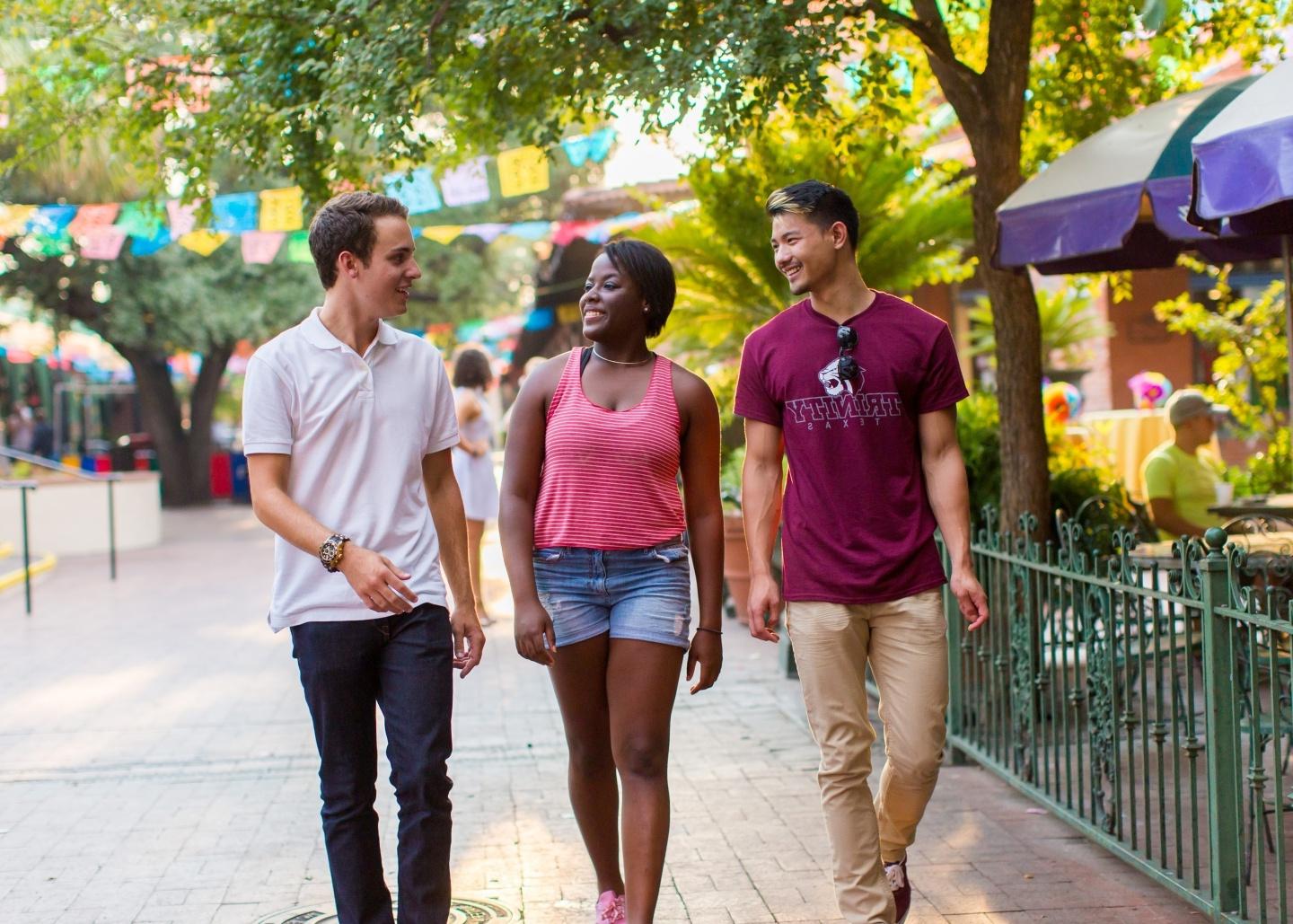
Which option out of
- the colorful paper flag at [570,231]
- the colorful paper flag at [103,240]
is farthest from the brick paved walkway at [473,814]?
the colorful paper flag at [570,231]

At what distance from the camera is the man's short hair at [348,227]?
355cm

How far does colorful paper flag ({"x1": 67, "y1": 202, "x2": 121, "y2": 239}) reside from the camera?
15.5 m

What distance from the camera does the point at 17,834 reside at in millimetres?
5629

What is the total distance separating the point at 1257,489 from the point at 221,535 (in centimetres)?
1516

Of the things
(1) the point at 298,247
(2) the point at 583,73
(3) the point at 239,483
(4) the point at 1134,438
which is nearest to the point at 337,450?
(2) the point at 583,73

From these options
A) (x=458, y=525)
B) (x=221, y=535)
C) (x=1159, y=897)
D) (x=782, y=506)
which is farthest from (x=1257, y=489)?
(x=221, y=535)

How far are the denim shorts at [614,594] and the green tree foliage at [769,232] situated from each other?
5740 mm

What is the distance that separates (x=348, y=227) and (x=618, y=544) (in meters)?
1.00

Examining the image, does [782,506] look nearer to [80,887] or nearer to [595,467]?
[595,467]

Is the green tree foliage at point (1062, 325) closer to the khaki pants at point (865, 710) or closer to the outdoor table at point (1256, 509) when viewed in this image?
the outdoor table at point (1256, 509)

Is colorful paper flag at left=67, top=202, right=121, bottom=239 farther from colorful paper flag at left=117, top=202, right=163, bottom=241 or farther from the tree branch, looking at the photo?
the tree branch

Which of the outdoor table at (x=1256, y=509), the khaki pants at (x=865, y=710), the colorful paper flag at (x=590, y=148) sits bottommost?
the khaki pants at (x=865, y=710)

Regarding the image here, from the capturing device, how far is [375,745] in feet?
11.6

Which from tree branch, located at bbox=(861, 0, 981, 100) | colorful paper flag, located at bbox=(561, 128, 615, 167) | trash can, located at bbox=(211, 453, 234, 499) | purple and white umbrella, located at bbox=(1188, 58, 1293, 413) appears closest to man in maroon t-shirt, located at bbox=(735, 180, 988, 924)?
purple and white umbrella, located at bbox=(1188, 58, 1293, 413)
